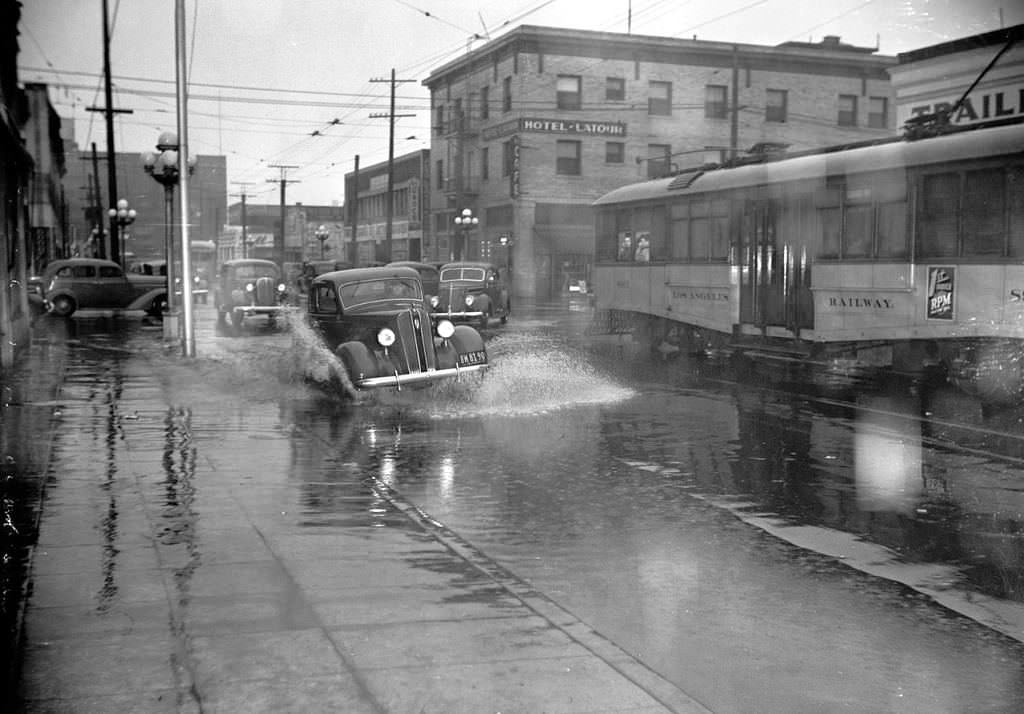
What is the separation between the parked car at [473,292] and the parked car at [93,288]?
10174 mm

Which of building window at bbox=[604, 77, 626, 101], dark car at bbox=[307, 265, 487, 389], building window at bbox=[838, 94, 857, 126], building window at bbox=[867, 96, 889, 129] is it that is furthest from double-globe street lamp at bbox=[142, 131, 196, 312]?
building window at bbox=[867, 96, 889, 129]

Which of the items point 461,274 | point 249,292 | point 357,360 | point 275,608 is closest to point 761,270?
point 357,360

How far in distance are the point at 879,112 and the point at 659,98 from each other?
13043mm

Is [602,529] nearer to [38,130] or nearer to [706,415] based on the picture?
[706,415]

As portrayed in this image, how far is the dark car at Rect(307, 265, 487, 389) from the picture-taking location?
15.0 metres

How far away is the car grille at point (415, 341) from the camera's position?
1516cm

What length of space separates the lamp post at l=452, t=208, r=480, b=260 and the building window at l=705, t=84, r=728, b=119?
13.3m

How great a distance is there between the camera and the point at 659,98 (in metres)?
56.9

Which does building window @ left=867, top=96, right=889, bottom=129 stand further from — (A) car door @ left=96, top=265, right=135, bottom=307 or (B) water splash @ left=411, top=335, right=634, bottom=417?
(B) water splash @ left=411, top=335, right=634, bottom=417

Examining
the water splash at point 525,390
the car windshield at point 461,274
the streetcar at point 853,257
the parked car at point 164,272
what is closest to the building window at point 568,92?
the parked car at point 164,272

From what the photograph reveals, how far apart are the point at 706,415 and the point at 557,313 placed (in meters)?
28.4

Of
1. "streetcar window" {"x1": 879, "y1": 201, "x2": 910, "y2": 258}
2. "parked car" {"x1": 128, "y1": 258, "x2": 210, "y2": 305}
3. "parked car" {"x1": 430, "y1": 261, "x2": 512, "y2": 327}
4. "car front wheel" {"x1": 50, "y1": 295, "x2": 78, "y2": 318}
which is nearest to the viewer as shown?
"streetcar window" {"x1": 879, "y1": 201, "x2": 910, "y2": 258}

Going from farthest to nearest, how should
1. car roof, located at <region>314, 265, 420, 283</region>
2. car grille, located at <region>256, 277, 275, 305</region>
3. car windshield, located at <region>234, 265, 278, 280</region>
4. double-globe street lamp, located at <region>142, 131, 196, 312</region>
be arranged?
car windshield, located at <region>234, 265, 278, 280</region>, car grille, located at <region>256, 277, 275, 305</region>, double-globe street lamp, located at <region>142, 131, 196, 312</region>, car roof, located at <region>314, 265, 420, 283</region>

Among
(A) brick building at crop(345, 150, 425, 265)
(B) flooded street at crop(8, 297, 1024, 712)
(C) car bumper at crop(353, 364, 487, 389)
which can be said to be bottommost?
(B) flooded street at crop(8, 297, 1024, 712)
